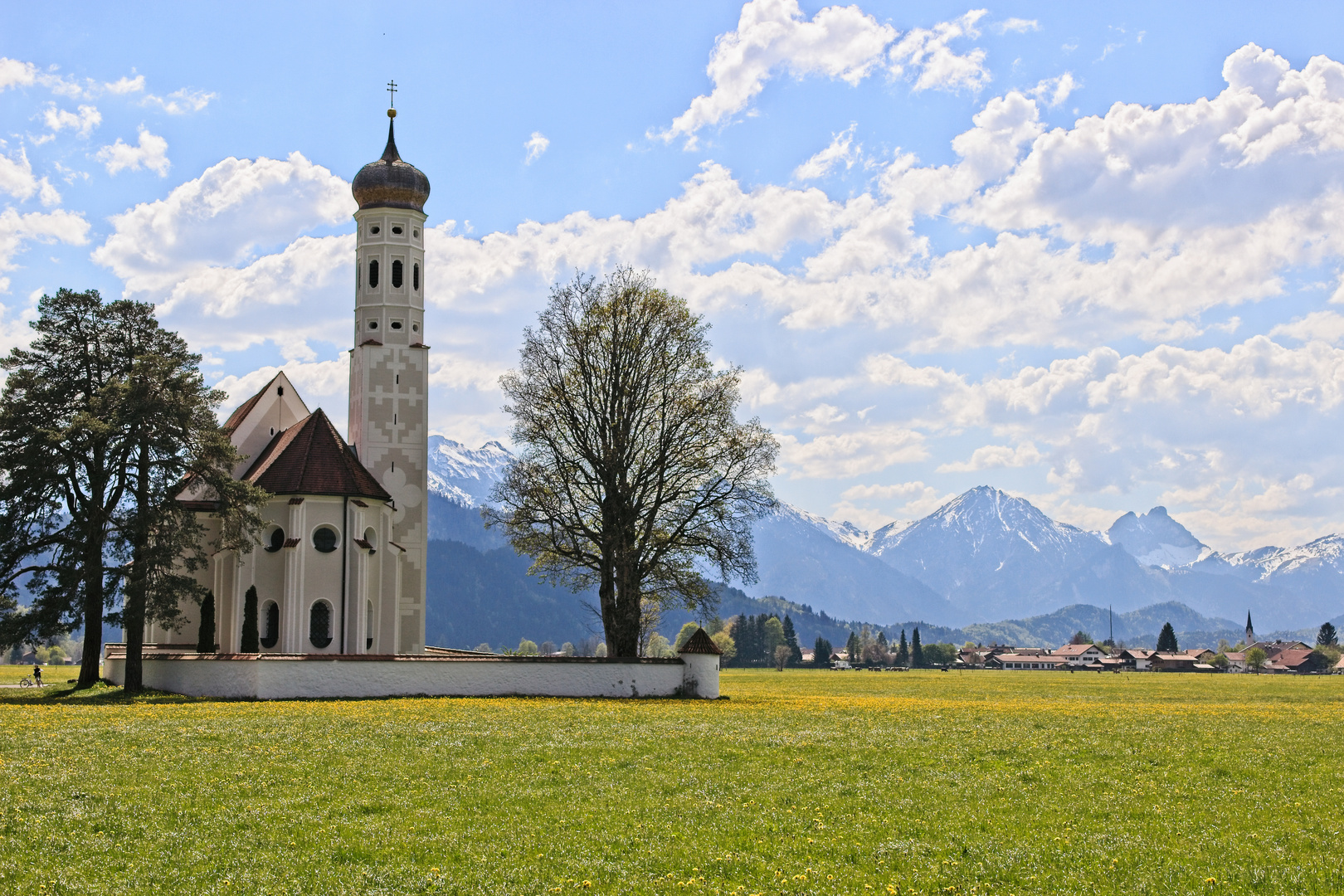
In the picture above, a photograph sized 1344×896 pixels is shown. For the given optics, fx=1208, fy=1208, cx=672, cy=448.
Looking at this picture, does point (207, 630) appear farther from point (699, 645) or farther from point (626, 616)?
point (699, 645)

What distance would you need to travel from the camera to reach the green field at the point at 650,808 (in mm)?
13367

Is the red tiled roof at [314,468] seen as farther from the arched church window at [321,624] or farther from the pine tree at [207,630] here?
the pine tree at [207,630]

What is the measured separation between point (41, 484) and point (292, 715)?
15598 mm

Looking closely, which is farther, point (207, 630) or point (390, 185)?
point (390, 185)

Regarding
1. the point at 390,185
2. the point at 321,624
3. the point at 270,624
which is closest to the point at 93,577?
the point at 270,624

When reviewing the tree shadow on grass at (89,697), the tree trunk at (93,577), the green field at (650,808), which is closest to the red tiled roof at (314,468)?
the tree trunk at (93,577)

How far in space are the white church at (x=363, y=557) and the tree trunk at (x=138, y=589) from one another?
117cm

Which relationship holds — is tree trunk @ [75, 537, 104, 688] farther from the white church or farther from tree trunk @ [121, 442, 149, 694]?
the white church

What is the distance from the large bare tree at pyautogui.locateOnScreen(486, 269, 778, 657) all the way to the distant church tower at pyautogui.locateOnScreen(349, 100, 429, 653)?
→ 11569 mm

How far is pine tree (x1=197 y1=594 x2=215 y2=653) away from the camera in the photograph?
165ft

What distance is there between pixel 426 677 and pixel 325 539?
13.4 metres

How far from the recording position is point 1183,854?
47.9 ft

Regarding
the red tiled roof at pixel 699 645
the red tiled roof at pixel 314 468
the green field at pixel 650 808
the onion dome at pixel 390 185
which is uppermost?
the onion dome at pixel 390 185

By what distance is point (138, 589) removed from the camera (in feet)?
128
